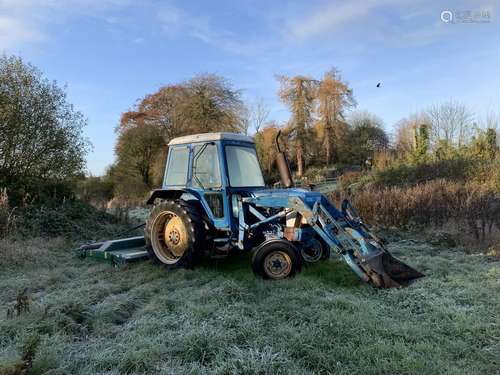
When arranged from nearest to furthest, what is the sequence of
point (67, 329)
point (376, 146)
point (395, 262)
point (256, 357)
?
1. point (256, 357)
2. point (67, 329)
3. point (395, 262)
4. point (376, 146)

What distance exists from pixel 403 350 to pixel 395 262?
218 cm

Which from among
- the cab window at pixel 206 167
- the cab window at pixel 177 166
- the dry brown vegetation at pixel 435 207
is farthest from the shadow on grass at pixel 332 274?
the dry brown vegetation at pixel 435 207

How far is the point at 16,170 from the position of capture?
10.9m

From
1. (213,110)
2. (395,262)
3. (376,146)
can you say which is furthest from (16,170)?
(376,146)

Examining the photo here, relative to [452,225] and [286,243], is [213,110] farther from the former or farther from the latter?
[286,243]

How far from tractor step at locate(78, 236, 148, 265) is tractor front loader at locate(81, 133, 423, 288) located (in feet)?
0.25

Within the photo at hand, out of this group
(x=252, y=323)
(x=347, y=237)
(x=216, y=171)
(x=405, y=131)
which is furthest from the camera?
(x=405, y=131)

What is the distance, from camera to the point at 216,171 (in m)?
5.95

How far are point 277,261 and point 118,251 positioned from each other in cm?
321

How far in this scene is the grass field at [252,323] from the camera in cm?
294

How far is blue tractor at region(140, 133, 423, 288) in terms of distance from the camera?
5.08 meters

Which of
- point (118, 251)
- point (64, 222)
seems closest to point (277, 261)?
point (118, 251)

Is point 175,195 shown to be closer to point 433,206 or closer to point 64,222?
point 64,222

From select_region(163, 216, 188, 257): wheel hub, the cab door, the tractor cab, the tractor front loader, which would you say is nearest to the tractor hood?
the tractor front loader
